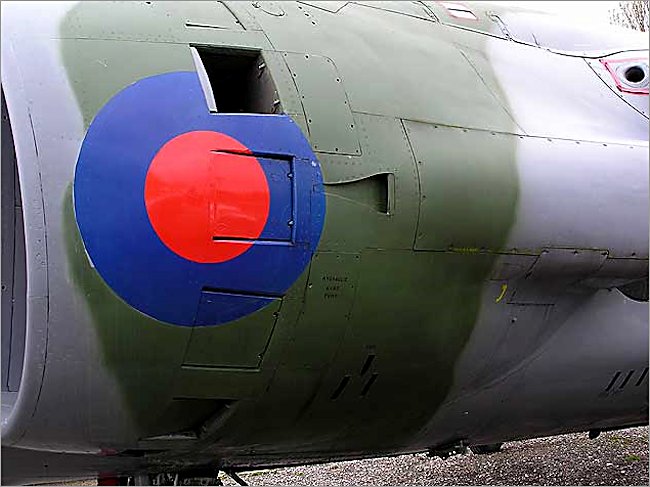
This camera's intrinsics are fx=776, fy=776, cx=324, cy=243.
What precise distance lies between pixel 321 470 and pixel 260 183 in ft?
23.5

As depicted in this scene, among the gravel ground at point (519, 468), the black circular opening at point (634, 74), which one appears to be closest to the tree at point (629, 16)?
the gravel ground at point (519, 468)

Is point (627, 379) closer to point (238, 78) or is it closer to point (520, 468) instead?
point (238, 78)

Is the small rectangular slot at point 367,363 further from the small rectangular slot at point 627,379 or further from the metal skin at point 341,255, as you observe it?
the small rectangular slot at point 627,379

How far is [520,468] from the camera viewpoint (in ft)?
28.2

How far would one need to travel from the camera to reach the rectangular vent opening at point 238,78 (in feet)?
11.3

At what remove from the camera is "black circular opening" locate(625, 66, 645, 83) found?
4551 millimetres

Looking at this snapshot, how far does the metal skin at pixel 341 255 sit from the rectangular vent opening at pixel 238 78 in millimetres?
41

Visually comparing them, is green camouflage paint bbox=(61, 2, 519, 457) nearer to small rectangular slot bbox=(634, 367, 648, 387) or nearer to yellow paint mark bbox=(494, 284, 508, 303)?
yellow paint mark bbox=(494, 284, 508, 303)

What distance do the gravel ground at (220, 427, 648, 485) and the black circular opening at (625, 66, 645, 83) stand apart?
15.1 feet

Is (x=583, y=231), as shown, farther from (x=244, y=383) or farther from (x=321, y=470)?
(x=321, y=470)

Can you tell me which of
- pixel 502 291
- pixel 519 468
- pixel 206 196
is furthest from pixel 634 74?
pixel 519 468

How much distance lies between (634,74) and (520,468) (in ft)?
17.5

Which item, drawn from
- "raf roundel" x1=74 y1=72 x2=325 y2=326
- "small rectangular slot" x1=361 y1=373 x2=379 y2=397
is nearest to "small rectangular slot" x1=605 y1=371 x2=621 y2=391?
"small rectangular slot" x1=361 y1=373 x2=379 y2=397

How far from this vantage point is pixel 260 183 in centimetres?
325
